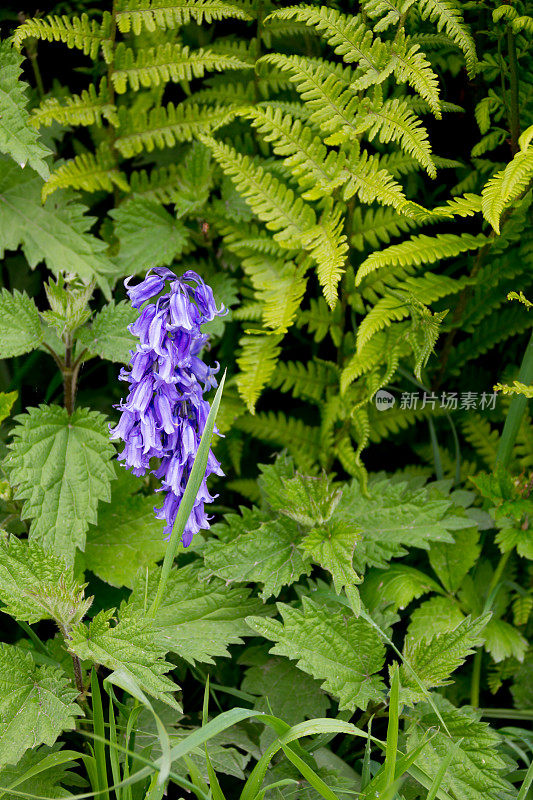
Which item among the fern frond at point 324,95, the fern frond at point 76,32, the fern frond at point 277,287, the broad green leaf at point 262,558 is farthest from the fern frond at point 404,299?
the fern frond at point 76,32

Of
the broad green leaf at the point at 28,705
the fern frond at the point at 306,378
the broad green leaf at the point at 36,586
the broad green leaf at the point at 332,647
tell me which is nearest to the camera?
the broad green leaf at the point at 28,705

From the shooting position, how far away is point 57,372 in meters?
3.25

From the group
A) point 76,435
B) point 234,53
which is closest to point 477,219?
point 234,53

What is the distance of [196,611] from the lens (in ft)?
7.72

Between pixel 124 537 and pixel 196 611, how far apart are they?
1.53 ft

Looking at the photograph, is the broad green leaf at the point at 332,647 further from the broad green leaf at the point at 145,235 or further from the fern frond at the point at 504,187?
the broad green leaf at the point at 145,235

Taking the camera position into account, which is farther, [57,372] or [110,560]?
[57,372]

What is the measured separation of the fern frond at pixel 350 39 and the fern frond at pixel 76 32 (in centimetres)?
79

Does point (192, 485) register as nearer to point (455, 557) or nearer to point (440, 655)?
point (440, 655)

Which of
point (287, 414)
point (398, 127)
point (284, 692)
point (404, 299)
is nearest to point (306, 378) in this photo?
point (287, 414)

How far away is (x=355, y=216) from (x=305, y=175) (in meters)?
0.35

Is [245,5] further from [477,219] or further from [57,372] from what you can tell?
[57,372]

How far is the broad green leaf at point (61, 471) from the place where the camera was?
2309 mm

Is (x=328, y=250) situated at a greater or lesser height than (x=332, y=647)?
greater
